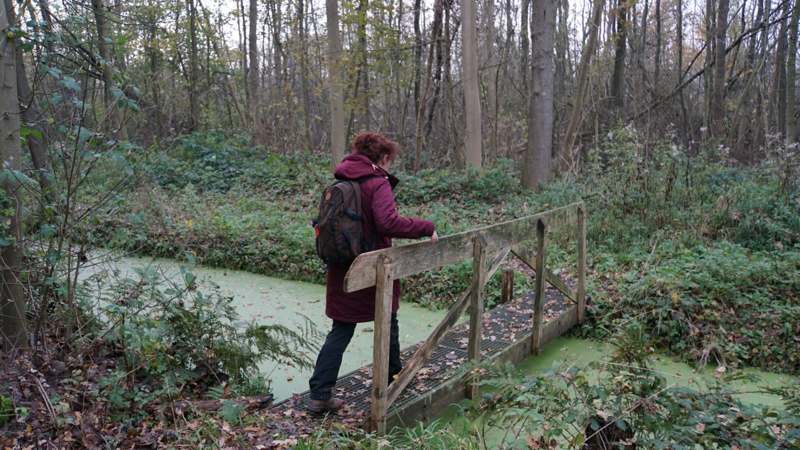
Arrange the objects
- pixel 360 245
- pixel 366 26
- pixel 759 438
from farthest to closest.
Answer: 1. pixel 366 26
2. pixel 360 245
3. pixel 759 438

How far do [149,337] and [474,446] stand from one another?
2.13m

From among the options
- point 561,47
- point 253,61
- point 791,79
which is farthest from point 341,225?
point 253,61

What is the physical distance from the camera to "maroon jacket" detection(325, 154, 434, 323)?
3.72m

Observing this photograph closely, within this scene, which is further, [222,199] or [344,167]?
[222,199]

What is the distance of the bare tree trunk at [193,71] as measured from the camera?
17.6m

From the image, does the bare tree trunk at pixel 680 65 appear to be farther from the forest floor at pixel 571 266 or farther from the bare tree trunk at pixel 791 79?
the forest floor at pixel 571 266

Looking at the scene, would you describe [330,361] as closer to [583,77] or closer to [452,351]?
[452,351]

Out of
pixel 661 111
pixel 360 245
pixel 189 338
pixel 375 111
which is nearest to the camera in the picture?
pixel 360 245

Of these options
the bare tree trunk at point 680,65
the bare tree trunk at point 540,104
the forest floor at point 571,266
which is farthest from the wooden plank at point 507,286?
the bare tree trunk at point 680,65

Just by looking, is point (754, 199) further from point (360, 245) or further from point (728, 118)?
point (728, 118)

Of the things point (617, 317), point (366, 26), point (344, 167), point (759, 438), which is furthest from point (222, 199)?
point (759, 438)

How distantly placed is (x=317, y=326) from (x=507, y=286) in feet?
7.24

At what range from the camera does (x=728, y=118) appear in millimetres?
15539

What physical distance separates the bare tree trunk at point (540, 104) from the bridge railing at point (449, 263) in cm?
565
